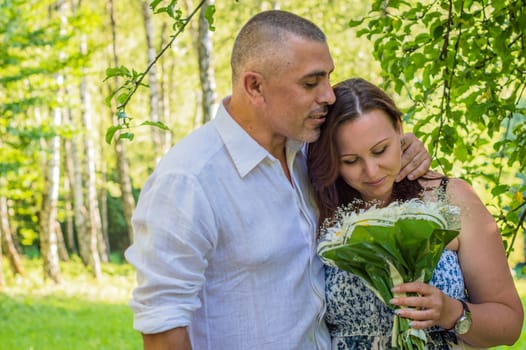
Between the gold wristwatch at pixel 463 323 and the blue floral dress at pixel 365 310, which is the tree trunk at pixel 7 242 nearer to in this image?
the blue floral dress at pixel 365 310

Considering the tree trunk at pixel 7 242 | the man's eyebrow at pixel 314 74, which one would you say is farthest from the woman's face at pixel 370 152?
the tree trunk at pixel 7 242

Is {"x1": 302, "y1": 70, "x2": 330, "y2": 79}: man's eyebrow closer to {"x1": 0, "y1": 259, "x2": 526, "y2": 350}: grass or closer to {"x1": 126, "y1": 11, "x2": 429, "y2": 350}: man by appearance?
{"x1": 126, "y1": 11, "x2": 429, "y2": 350}: man

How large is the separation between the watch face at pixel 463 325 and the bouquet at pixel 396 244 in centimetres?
22

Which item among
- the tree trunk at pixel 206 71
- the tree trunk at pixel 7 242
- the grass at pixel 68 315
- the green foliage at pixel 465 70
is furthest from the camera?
the tree trunk at pixel 7 242

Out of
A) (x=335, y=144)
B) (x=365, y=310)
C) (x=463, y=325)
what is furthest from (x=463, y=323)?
(x=335, y=144)

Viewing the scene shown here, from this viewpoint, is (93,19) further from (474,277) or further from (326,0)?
(474,277)

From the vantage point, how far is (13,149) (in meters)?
15.1

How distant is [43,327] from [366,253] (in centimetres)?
982

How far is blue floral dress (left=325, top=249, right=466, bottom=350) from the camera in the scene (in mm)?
3141

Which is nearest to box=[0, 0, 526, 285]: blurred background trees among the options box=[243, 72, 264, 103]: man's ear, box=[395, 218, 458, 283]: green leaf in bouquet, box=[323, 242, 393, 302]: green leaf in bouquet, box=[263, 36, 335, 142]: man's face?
box=[243, 72, 264, 103]: man's ear

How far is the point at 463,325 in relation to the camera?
294 cm

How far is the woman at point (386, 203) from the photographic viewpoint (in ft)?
10.1

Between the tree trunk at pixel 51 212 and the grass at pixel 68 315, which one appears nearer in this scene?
the grass at pixel 68 315

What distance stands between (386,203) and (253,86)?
778 mm
